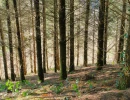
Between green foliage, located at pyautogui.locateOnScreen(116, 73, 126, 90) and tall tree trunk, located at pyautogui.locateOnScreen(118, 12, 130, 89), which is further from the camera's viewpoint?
green foliage, located at pyautogui.locateOnScreen(116, 73, 126, 90)

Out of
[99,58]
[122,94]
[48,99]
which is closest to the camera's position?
[122,94]

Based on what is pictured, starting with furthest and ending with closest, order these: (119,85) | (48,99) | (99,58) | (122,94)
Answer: (99,58)
(48,99)
(119,85)
(122,94)

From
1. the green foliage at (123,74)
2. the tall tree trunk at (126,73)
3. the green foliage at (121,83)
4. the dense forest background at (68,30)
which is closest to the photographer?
the tall tree trunk at (126,73)

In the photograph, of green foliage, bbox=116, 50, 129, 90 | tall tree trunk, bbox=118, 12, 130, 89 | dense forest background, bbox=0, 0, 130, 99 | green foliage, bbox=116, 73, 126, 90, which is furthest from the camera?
dense forest background, bbox=0, 0, 130, 99

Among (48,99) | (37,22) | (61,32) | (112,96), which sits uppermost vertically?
(37,22)

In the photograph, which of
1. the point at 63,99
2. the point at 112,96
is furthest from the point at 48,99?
the point at 112,96

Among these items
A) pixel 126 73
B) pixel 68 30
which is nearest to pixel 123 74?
pixel 126 73

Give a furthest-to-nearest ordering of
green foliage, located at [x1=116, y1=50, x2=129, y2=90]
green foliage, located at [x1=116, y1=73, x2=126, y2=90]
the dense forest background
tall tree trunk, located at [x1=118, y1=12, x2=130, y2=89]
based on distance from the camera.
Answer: the dense forest background < green foliage, located at [x1=116, y1=73, x2=126, y2=90] < green foliage, located at [x1=116, y1=50, x2=129, y2=90] < tall tree trunk, located at [x1=118, y1=12, x2=130, y2=89]

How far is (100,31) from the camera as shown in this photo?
9.38m

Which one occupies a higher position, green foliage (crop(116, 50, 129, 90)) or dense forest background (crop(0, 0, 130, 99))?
dense forest background (crop(0, 0, 130, 99))

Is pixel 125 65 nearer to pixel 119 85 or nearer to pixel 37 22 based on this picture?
pixel 119 85

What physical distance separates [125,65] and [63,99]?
2.49 m

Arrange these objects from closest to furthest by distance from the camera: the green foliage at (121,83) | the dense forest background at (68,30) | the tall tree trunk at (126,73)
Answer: the tall tree trunk at (126,73)
the green foliage at (121,83)
the dense forest background at (68,30)

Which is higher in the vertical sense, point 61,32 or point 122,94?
point 61,32
